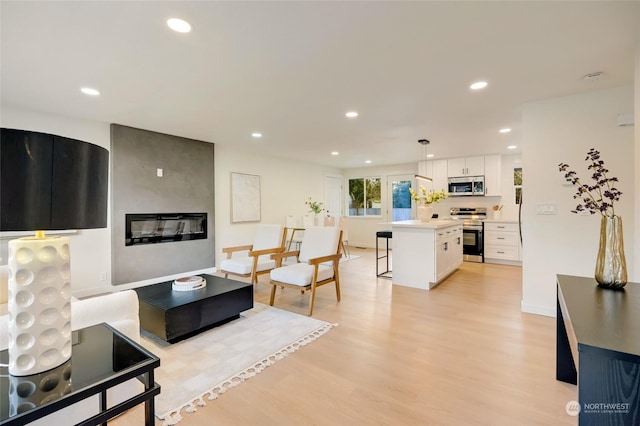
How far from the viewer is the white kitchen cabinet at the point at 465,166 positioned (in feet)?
21.0

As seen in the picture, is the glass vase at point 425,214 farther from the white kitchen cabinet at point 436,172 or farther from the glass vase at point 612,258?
the glass vase at point 612,258

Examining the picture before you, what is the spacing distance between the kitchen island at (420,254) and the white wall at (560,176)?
109cm

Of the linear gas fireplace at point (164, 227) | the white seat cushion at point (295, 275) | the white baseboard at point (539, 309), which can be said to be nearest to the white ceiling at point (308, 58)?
the linear gas fireplace at point (164, 227)

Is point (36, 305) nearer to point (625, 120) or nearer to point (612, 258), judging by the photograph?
point (612, 258)

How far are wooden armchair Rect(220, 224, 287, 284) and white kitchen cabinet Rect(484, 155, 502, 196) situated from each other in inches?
186

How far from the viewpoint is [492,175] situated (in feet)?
20.5

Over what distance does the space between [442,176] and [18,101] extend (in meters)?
7.22

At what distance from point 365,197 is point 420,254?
451cm

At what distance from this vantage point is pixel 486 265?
232 inches

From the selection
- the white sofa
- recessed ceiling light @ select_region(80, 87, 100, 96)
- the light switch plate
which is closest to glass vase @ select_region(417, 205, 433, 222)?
the light switch plate

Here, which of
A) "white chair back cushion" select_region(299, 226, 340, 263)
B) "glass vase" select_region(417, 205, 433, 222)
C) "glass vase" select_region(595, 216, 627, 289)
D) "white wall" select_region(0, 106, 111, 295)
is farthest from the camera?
"glass vase" select_region(417, 205, 433, 222)

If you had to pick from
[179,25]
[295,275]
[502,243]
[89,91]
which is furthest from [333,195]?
[179,25]

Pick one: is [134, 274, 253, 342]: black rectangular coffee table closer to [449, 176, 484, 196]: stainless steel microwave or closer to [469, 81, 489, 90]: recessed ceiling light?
[469, 81, 489, 90]: recessed ceiling light

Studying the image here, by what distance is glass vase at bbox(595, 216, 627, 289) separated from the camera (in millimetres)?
1502
